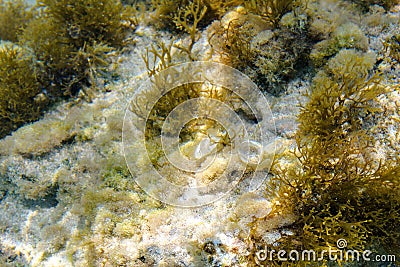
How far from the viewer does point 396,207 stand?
2898mm

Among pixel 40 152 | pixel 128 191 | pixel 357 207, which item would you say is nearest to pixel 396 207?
pixel 357 207

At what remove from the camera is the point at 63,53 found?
4.97 metres

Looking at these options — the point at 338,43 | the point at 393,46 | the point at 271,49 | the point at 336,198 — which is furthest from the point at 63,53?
the point at 393,46

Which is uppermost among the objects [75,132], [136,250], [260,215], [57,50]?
[57,50]

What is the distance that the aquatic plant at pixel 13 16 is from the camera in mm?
6402

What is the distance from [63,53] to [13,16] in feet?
8.80

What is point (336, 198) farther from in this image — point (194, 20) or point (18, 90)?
point (18, 90)

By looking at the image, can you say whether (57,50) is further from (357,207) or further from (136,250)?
(357,207)

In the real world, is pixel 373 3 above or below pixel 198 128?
above

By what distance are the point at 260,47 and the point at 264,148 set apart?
1485mm

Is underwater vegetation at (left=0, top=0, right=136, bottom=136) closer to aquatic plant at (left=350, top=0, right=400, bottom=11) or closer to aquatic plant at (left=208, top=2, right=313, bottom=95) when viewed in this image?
aquatic plant at (left=208, top=2, right=313, bottom=95)

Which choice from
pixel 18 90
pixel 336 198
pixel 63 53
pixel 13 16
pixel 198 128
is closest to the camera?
pixel 336 198

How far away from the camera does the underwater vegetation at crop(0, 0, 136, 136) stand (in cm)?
489

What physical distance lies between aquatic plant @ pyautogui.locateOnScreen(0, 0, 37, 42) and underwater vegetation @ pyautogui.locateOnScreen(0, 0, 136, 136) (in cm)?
169
